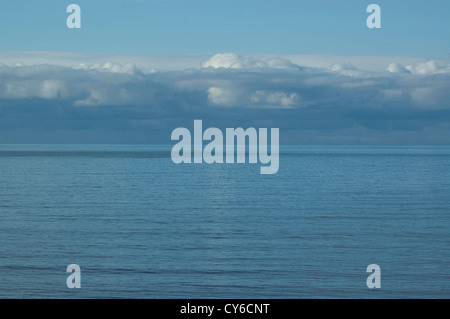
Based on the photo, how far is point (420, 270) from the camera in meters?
29.8

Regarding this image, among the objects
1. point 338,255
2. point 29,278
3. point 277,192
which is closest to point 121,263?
point 29,278

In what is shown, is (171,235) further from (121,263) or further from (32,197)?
(32,197)

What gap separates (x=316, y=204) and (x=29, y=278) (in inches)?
1518

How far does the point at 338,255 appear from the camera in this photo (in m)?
33.8

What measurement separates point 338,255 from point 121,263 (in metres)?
12.0
